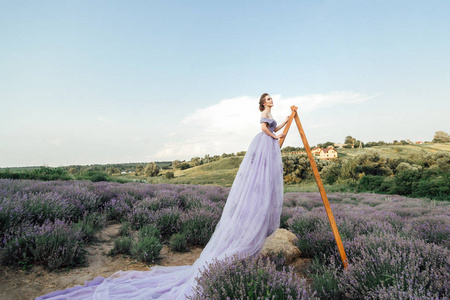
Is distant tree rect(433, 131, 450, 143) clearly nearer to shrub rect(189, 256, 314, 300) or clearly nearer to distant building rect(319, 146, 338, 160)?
distant building rect(319, 146, 338, 160)

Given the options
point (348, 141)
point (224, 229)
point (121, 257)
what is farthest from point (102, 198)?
point (348, 141)

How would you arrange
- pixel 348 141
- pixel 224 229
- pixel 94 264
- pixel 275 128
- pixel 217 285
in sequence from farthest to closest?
1. pixel 348 141
2. pixel 94 264
3. pixel 275 128
4. pixel 224 229
5. pixel 217 285

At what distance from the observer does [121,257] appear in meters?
4.38

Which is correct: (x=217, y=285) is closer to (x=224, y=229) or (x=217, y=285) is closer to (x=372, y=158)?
(x=224, y=229)

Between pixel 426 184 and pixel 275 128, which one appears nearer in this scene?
pixel 275 128

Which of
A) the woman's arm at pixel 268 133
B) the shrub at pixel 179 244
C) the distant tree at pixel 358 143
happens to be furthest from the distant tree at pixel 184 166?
the woman's arm at pixel 268 133

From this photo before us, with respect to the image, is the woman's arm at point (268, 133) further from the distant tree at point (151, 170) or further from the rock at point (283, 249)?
the distant tree at point (151, 170)

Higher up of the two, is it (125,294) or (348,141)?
(348,141)

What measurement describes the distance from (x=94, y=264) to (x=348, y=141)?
58.0 metres

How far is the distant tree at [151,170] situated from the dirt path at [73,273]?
94.2 ft

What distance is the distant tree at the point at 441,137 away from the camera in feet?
145

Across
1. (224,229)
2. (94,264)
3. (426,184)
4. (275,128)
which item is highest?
(275,128)

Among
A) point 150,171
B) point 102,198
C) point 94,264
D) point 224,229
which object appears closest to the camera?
point 224,229

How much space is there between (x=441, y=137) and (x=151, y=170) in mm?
54338
